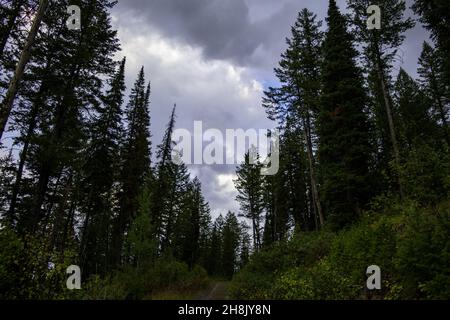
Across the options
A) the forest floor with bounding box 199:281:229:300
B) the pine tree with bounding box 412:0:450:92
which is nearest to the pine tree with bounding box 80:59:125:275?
the forest floor with bounding box 199:281:229:300

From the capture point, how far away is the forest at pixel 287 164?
9555 millimetres

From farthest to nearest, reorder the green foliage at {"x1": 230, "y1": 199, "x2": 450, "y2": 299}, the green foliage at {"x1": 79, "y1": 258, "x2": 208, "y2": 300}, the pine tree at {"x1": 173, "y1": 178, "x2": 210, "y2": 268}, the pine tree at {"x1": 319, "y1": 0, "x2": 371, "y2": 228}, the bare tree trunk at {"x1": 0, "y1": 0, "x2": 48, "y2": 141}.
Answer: the pine tree at {"x1": 173, "y1": 178, "x2": 210, "y2": 268}, the pine tree at {"x1": 319, "y1": 0, "x2": 371, "y2": 228}, the green foliage at {"x1": 79, "y1": 258, "x2": 208, "y2": 300}, the bare tree trunk at {"x1": 0, "y1": 0, "x2": 48, "y2": 141}, the green foliage at {"x1": 230, "y1": 199, "x2": 450, "y2": 299}

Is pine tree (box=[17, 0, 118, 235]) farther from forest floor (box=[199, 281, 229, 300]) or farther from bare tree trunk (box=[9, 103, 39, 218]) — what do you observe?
forest floor (box=[199, 281, 229, 300])

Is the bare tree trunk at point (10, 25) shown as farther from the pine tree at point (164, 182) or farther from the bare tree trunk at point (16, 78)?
the pine tree at point (164, 182)

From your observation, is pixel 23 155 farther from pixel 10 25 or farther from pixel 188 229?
pixel 188 229

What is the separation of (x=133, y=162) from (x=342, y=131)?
2003 centimetres

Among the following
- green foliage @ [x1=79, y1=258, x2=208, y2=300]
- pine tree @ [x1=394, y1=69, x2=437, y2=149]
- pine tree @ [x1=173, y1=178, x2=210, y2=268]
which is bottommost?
green foliage @ [x1=79, y1=258, x2=208, y2=300]

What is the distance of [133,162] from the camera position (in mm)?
32562

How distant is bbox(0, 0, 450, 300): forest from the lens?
9.55 metres

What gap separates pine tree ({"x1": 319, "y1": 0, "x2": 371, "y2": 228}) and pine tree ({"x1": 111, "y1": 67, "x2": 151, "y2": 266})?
696 inches

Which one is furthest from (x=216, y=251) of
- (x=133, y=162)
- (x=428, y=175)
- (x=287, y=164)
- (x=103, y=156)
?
(x=428, y=175)
